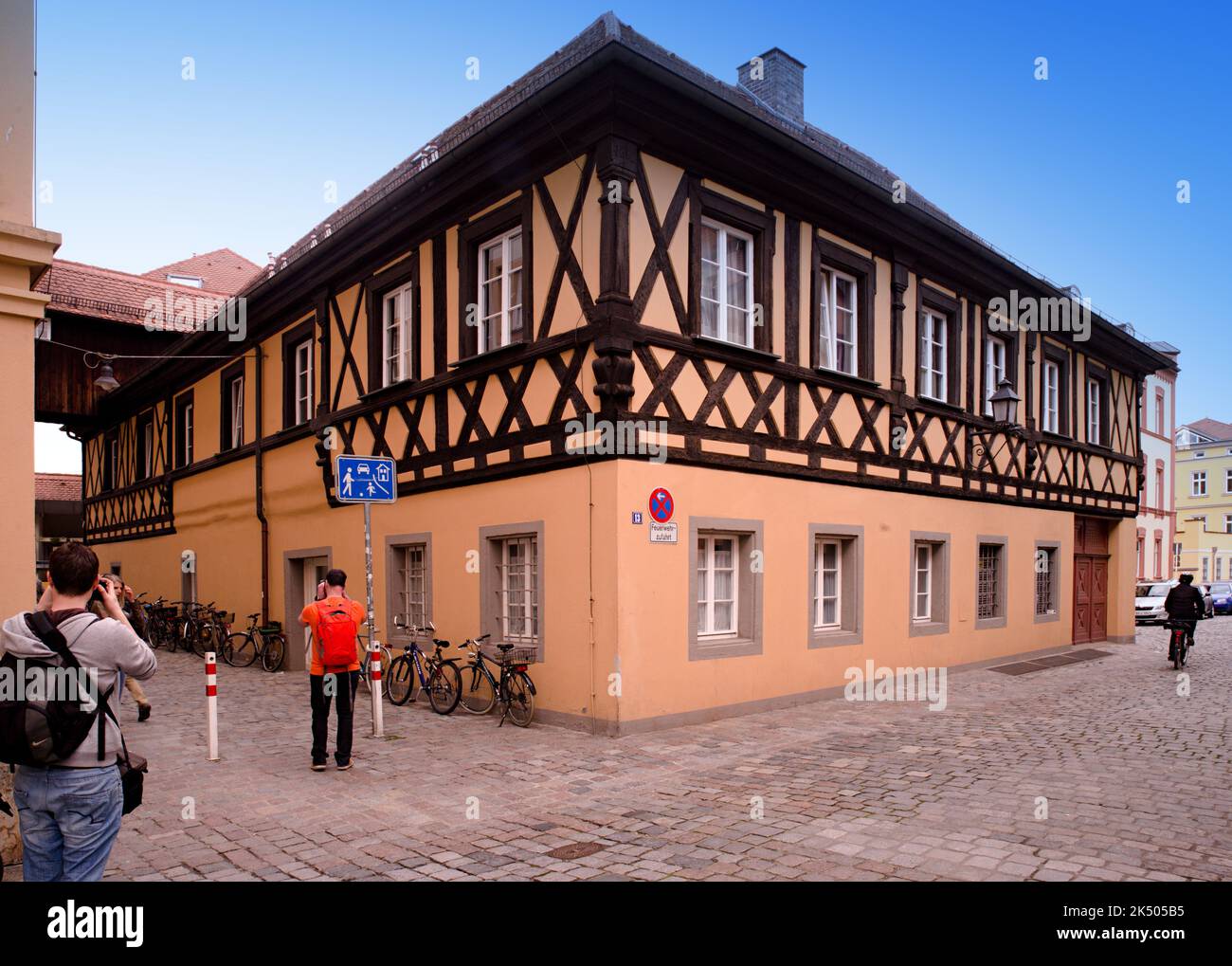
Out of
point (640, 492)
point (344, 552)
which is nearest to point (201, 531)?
point (344, 552)

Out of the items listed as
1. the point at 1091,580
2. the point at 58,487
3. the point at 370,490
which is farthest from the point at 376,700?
the point at 58,487

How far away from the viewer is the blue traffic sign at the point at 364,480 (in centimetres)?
913

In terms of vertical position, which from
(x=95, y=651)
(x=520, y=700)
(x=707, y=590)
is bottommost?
(x=520, y=700)

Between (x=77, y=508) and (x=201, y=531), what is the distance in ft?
68.4

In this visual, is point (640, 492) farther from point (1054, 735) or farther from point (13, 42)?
point (13, 42)

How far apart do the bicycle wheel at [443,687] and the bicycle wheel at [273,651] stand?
19.1 ft

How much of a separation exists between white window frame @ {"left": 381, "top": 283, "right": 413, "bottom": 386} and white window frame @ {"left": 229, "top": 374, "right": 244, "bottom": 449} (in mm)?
6525

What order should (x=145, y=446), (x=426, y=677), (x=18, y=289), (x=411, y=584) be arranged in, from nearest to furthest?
(x=18, y=289) < (x=426, y=677) < (x=411, y=584) < (x=145, y=446)

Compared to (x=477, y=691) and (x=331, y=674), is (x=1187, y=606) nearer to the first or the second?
(x=477, y=691)

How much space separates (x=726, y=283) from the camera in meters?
10.8

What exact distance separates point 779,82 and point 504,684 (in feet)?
34.9

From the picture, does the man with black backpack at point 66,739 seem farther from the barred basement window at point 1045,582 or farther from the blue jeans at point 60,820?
the barred basement window at point 1045,582

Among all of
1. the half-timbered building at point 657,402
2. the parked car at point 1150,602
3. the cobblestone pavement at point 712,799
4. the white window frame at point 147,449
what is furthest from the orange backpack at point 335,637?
the parked car at point 1150,602

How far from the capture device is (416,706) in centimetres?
1134
